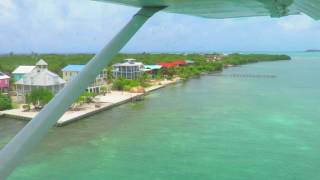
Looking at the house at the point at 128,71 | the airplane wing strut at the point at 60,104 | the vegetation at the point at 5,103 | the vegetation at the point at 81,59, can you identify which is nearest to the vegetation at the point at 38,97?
the vegetation at the point at 5,103

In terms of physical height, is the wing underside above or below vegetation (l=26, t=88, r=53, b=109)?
above

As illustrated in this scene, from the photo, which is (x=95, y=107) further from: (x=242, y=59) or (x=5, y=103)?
(x=242, y=59)

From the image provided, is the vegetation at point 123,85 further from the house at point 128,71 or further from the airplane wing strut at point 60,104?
the airplane wing strut at point 60,104

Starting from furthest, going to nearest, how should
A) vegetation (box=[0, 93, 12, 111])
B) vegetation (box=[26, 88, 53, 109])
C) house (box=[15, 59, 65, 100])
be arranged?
house (box=[15, 59, 65, 100])
vegetation (box=[0, 93, 12, 111])
vegetation (box=[26, 88, 53, 109])

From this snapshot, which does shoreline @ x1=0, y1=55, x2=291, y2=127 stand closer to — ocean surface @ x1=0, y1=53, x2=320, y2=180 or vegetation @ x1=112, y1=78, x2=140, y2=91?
ocean surface @ x1=0, y1=53, x2=320, y2=180

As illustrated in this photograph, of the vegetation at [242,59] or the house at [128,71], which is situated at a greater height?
the vegetation at [242,59]

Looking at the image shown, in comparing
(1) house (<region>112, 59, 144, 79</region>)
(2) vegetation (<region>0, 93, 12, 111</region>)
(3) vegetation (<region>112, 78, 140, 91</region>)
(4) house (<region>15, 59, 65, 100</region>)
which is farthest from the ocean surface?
(1) house (<region>112, 59, 144, 79</region>)

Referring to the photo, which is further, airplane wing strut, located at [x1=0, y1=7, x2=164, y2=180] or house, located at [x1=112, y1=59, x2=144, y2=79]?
house, located at [x1=112, y1=59, x2=144, y2=79]

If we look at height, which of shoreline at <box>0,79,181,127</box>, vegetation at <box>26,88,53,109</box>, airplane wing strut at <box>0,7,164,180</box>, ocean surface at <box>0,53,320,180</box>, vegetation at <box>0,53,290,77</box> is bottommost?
ocean surface at <box>0,53,320,180</box>

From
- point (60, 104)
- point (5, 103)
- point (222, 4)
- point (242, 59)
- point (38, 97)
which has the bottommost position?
point (5, 103)

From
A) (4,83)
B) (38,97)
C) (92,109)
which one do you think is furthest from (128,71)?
(38,97)
